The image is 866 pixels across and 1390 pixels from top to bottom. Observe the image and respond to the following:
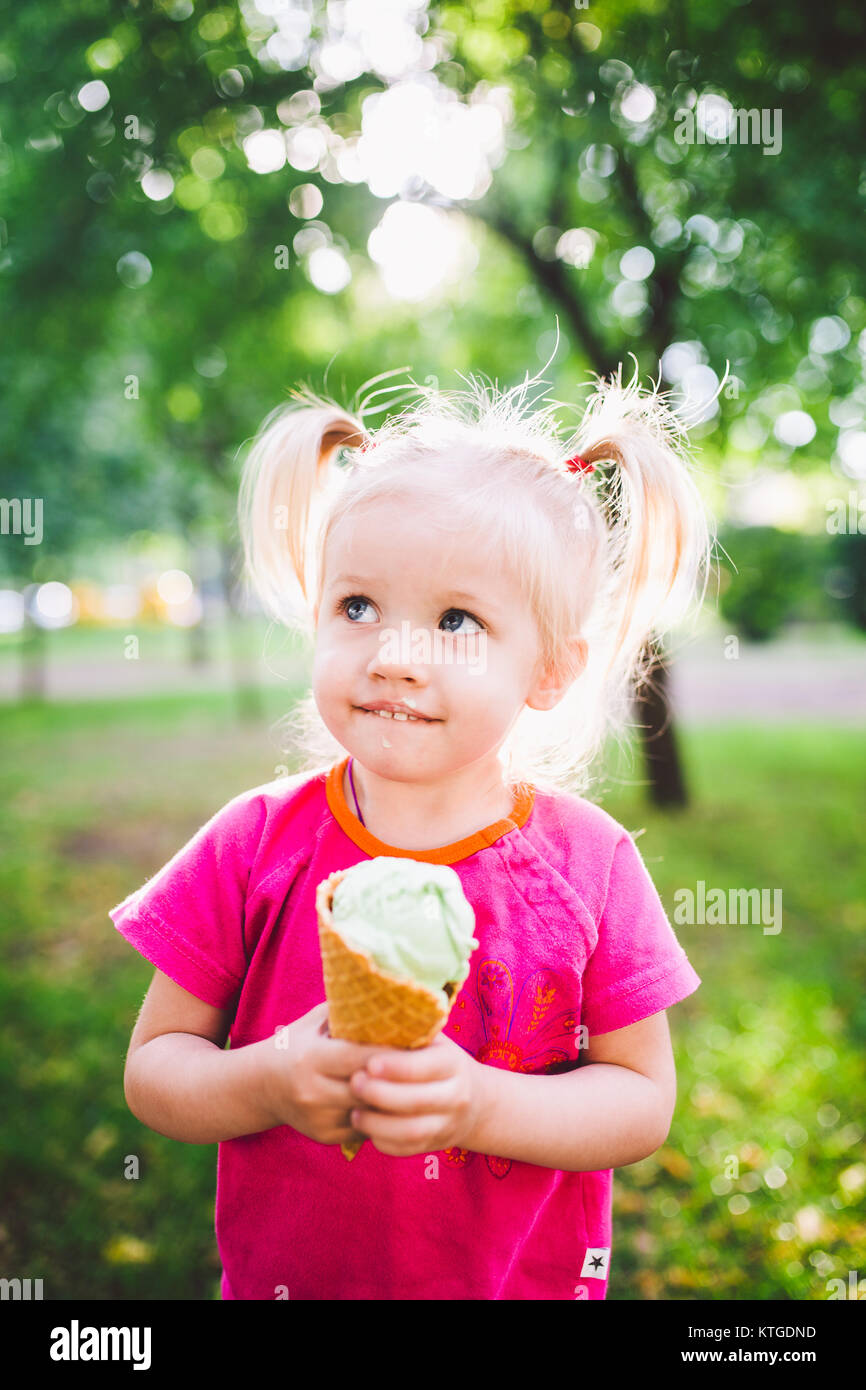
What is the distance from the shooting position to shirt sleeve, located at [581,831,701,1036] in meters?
1.63

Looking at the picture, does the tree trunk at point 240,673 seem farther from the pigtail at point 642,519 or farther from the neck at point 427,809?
the neck at point 427,809

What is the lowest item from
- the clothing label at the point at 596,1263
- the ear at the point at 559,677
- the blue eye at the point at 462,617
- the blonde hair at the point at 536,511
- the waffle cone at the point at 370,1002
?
the clothing label at the point at 596,1263

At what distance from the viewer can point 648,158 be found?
21.3ft

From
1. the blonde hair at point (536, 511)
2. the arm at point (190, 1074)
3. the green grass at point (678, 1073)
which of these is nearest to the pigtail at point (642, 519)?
the blonde hair at point (536, 511)

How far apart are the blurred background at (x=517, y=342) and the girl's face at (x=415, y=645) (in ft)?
2.12

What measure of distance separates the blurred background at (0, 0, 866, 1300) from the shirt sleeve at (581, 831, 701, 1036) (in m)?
0.99

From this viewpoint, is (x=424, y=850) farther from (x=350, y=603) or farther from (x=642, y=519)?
(x=642, y=519)

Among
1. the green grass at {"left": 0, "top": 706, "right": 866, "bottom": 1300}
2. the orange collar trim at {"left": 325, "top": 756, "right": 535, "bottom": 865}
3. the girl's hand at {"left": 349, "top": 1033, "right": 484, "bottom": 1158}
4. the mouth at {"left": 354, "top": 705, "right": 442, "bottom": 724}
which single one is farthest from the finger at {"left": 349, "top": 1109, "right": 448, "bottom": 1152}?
the green grass at {"left": 0, "top": 706, "right": 866, "bottom": 1300}

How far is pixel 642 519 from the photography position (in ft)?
5.94

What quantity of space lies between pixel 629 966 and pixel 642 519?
83 cm

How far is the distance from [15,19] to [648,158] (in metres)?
4.03

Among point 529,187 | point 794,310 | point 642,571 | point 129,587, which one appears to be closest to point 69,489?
point 529,187

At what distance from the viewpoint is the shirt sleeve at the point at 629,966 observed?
1.63m
